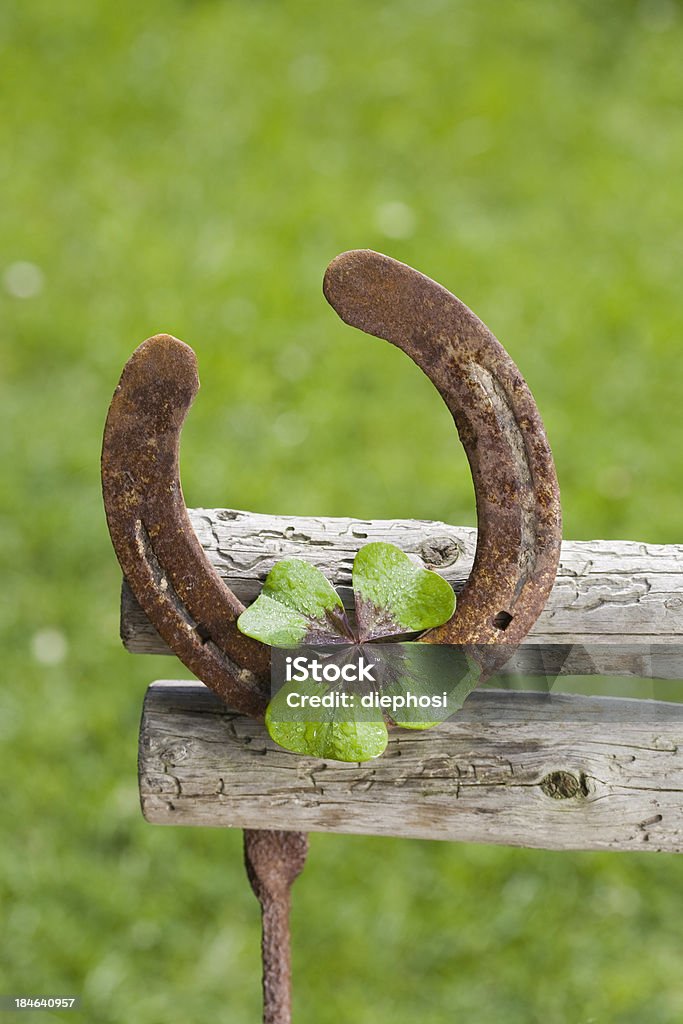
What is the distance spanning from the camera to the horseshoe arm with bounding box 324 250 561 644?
2.85 feet

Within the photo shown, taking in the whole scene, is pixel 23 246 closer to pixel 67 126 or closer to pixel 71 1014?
pixel 67 126

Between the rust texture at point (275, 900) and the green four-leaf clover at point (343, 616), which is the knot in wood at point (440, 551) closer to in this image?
the green four-leaf clover at point (343, 616)

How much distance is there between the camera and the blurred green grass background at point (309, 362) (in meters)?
1.77

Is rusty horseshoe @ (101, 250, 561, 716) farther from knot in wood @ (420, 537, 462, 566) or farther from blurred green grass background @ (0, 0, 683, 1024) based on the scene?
blurred green grass background @ (0, 0, 683, 1024)

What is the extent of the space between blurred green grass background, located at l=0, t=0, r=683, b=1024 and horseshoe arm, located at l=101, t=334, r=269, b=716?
3.33 ft

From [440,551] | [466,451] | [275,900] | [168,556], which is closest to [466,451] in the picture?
[466,451]

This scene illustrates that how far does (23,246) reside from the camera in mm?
2883

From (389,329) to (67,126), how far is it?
9.07 feet

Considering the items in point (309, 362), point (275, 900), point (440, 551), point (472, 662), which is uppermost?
point (309, 362)

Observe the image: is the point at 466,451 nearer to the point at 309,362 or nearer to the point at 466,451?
the point at 466,451

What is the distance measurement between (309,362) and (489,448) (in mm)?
1774

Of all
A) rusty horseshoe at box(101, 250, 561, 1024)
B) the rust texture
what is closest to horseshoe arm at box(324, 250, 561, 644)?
rusty horseshoe at box(101, 250, 561, 1024)

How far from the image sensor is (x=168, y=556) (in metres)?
0.91

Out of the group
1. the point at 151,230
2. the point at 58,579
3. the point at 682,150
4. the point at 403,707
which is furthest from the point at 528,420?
the point at 682,150
